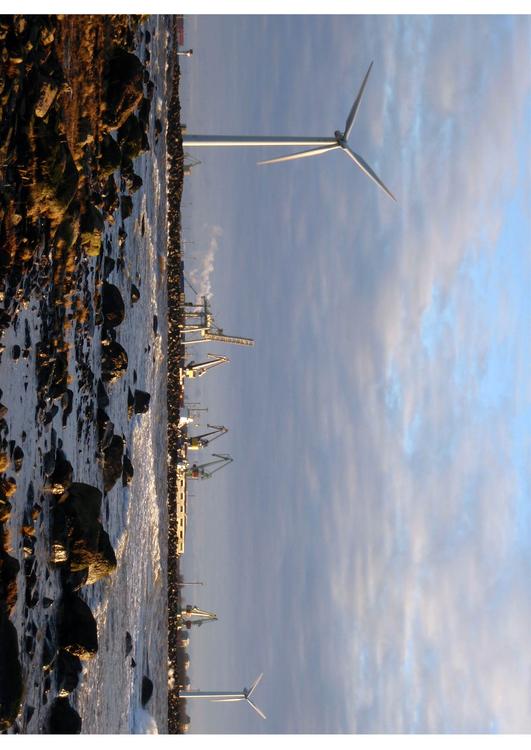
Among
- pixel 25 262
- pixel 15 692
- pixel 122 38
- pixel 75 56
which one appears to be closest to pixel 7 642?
pixel 15 692

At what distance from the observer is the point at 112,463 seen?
2872 cm

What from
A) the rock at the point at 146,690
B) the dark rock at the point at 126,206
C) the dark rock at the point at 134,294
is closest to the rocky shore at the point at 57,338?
the dark rock at the point at 126,206

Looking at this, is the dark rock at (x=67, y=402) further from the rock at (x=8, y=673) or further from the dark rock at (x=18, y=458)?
the rock at (x=8, y=673)

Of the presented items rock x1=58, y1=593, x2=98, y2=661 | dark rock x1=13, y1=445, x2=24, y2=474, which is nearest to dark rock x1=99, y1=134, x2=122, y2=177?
dark rock x1=13, y1=445, x2=24, y2=474

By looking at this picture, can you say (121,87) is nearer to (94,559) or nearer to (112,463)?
(112,463)

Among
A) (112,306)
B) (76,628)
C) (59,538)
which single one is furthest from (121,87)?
(76,628)

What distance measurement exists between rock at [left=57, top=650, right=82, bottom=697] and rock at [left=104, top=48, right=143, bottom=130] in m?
21.5

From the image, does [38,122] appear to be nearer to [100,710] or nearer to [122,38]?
[122,38]

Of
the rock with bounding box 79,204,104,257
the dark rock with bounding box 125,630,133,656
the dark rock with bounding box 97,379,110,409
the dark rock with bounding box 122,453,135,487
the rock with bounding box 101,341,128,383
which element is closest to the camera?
the rock with bounding box 79,204,104,257

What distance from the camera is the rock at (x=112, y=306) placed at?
A: 28.3 metres

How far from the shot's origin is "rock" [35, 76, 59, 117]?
19.2 metres

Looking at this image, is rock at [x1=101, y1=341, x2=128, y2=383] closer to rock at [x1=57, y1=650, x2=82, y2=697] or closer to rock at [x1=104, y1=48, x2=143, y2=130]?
rock at [x1=104, y1=48, x2=143, y2=130]

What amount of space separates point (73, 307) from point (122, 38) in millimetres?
14033

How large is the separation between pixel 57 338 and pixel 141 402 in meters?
11.8
